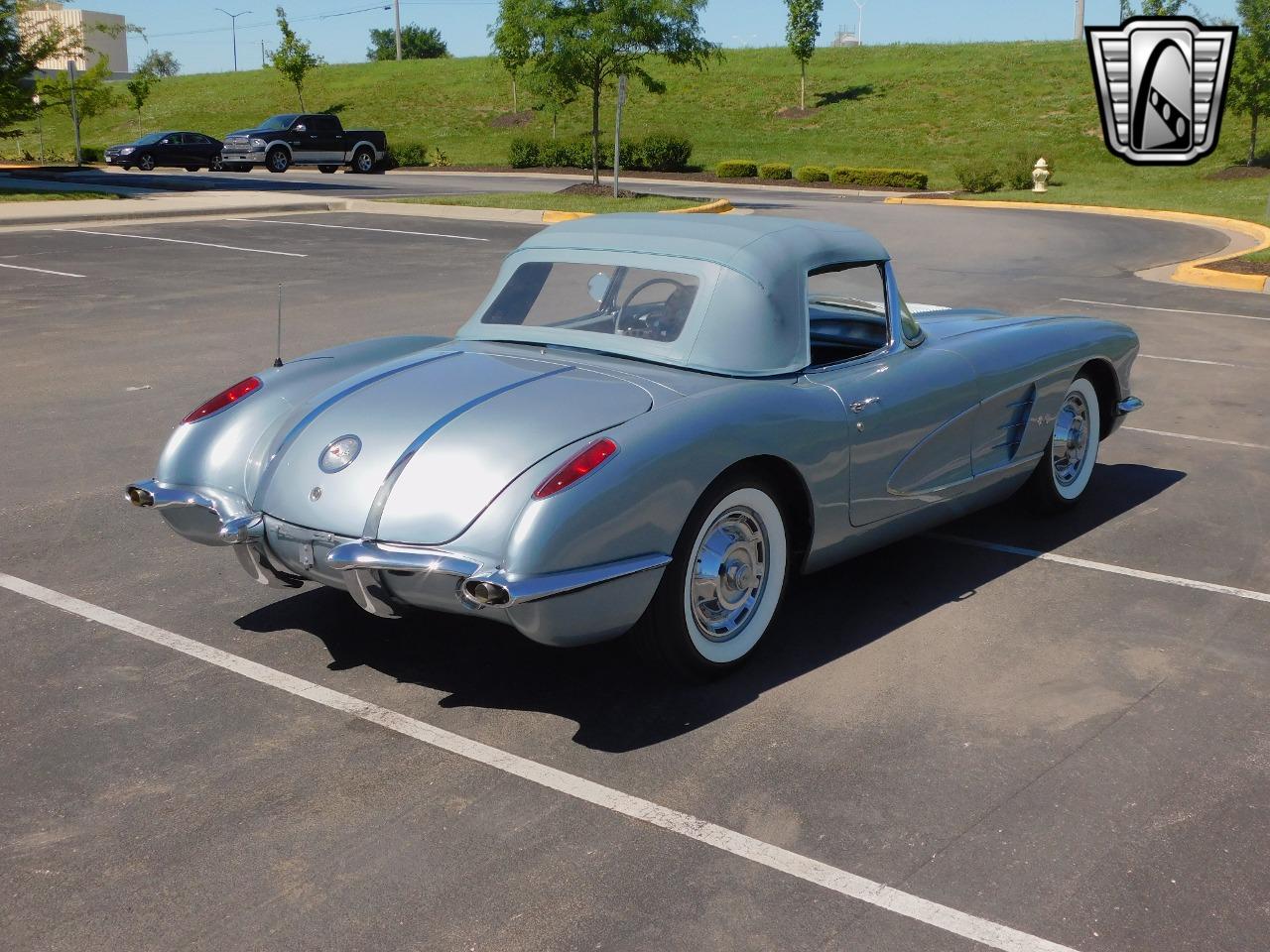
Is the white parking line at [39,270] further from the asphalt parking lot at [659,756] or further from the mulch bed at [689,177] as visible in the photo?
the mulch bed at [689,177]

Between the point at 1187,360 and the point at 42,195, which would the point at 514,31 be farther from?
the point at 1187,360

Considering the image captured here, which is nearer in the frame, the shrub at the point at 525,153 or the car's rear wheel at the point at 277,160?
the car's rear wheel at the point at 277,160

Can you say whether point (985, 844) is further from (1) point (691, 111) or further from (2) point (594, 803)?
(1) point (691, 111)

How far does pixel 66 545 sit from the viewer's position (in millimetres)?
6105

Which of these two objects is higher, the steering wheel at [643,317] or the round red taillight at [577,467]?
the steering wheel at [643,317]

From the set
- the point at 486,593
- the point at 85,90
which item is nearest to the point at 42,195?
the point at 85,90

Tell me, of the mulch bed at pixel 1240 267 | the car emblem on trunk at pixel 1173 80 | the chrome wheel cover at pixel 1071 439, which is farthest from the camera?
the car emblem on trunk at pixel 1173 80

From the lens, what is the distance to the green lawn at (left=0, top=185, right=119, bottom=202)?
2689cm

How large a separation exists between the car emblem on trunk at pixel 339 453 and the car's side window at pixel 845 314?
6.29 ft

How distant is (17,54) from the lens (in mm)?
28125

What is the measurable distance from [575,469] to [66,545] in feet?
10.3

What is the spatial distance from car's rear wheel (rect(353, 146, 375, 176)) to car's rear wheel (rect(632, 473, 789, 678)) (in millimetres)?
42748

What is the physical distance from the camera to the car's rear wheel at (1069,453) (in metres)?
6.60

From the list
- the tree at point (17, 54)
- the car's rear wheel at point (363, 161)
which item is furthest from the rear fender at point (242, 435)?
the car's rear wheel at point (363, 161)
